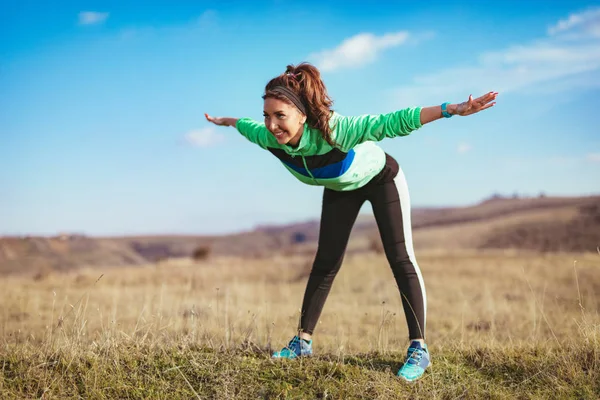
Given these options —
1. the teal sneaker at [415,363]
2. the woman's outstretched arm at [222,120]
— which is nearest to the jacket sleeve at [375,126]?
the woman's outstretched arm at [222,120]

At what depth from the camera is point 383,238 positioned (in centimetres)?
450

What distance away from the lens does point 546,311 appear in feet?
31.8

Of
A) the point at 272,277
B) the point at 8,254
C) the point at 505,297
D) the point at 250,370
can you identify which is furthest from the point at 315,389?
the point at 8,254

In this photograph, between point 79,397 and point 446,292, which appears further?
point 446,292

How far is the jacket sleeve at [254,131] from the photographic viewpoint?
4498 millimetres

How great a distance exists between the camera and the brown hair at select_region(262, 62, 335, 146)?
4.11 meters

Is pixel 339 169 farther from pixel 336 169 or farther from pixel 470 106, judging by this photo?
pixel 470 106

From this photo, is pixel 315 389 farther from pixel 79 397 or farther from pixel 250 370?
pixel 79 397

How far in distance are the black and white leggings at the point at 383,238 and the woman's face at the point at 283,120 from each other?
0.73 meters

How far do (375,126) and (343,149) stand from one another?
1.07 feet

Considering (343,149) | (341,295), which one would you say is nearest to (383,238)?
(343,149)

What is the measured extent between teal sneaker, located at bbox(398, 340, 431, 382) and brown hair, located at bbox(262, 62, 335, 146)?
170 cm

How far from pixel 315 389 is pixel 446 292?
9.23 metres

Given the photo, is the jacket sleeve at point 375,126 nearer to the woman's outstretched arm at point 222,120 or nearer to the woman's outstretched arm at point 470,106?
the woman's outstretched arm at point 470,106
